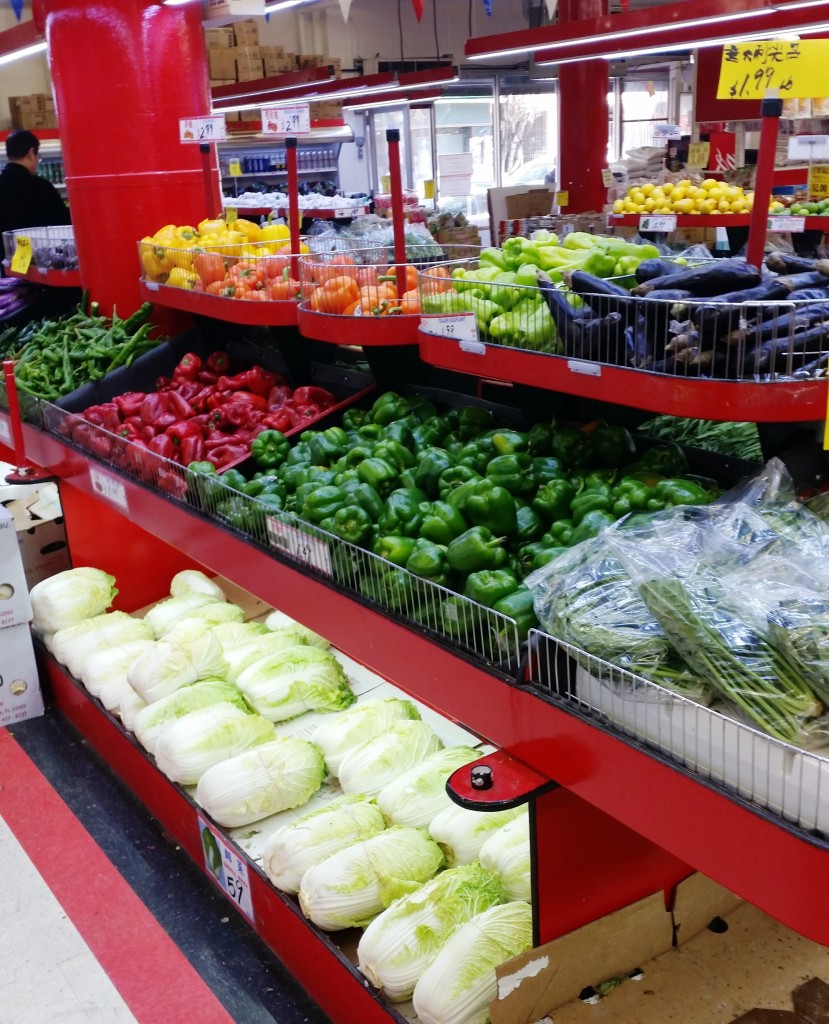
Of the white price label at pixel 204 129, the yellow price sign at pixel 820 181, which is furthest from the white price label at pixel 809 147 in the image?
the white price label at pixel 204 129

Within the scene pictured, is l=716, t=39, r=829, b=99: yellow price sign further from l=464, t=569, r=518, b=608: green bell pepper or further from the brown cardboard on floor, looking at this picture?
the brown cardboard on floor

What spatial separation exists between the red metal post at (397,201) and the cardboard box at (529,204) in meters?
8.08

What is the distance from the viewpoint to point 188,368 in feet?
14.2

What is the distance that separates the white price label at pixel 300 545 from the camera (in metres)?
2.49

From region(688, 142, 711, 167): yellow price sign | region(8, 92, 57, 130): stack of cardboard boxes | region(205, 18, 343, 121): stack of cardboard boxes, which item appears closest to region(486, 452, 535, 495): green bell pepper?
region(688, 142, 711, 167): yellow price sign

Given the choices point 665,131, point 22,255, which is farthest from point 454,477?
point 665,131

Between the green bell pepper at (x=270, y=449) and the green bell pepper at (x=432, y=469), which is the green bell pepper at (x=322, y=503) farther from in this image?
the green bell pepper at (x=270, y=449)

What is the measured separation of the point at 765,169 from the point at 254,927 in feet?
7.36

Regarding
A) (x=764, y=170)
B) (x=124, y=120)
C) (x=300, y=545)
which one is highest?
(x=124, y=120)

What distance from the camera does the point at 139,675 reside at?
335cm

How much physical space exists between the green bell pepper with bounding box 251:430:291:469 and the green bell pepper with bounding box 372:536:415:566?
0.96 meters

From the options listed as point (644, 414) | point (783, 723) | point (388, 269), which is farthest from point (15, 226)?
point (783, 723)

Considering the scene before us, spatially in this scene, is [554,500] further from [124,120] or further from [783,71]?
[124,120]

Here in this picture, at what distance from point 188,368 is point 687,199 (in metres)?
5.61
